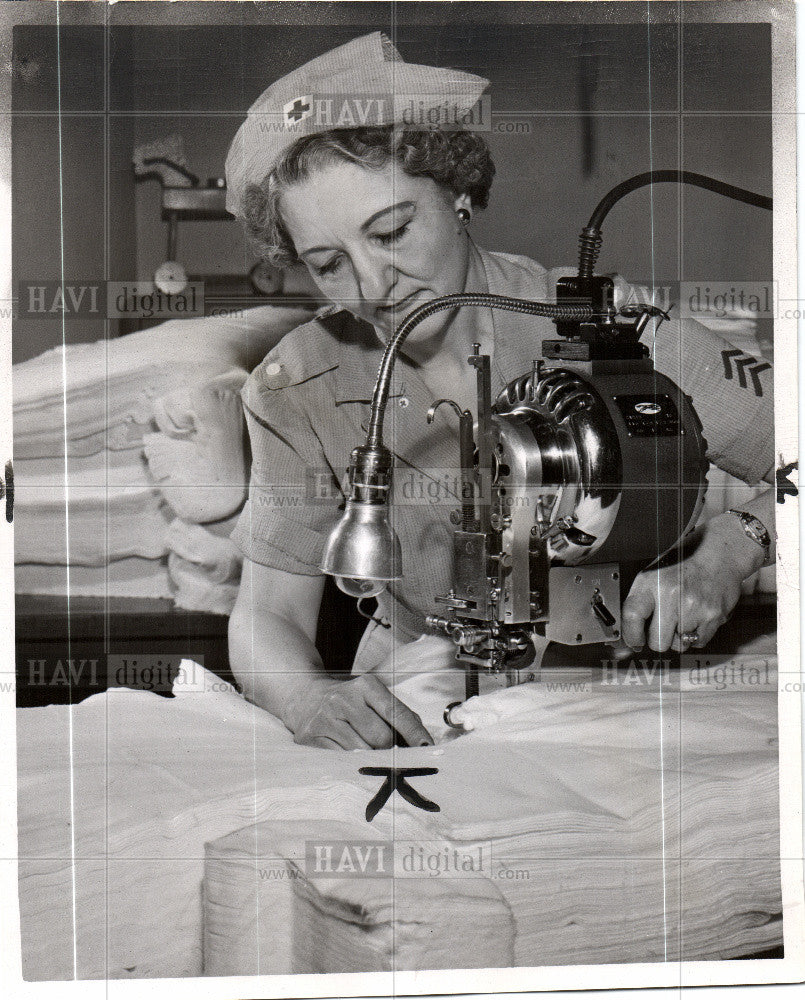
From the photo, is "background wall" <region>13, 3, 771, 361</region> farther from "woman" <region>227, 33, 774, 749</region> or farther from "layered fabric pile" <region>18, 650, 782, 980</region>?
"layered fabric pile" <region>18, 650, 782, 980</region>

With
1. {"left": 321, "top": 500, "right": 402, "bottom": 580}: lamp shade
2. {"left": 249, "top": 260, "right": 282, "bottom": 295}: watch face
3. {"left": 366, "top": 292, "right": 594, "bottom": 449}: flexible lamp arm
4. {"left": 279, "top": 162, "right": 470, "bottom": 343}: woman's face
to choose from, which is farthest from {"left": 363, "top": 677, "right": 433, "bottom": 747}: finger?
{"left": 249, "top": 260, "right": 282, "bottom": 295}: watch face

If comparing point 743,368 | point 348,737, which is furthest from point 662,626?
point 348,737

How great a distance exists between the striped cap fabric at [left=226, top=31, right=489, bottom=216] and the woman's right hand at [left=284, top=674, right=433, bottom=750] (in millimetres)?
898

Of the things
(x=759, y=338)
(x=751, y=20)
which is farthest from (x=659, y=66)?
(x=759, y=338)

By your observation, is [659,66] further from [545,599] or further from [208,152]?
[545,599]

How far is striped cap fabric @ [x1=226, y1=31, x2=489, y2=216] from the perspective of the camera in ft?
6.83

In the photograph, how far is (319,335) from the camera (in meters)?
2.11

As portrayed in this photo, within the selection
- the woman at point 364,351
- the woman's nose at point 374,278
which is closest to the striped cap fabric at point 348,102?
the woman at point 364,351

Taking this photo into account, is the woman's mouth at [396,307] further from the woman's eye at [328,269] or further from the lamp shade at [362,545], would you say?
the lamp shade at [362,545]

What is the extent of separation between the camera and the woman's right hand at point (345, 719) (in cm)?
213

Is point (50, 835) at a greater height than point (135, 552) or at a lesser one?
lesser

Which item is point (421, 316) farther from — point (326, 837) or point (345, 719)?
point (326, 837)

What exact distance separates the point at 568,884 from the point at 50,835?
3.19 ft

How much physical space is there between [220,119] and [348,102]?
0.23 metres
